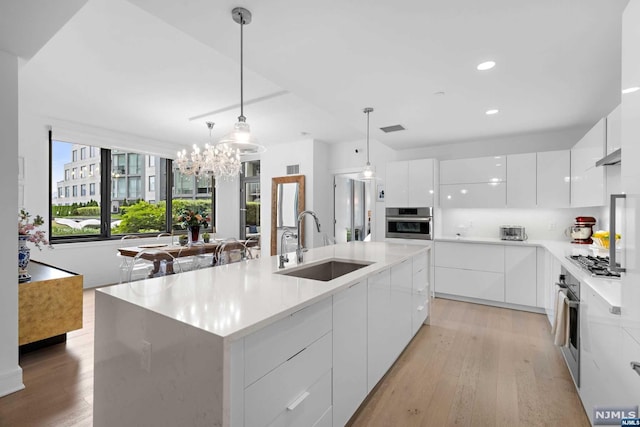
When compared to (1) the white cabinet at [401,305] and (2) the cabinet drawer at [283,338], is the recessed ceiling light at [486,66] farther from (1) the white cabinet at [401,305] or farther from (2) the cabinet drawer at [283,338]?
(2) the cabinet drawer at [283,338]

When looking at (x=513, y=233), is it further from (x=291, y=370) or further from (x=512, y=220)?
(x=291, y=370)

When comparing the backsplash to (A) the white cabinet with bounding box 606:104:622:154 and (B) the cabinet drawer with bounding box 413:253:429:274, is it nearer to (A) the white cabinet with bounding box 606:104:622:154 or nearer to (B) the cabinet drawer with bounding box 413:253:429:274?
(B) the cabinet drawer with bounding box 413:253:429:274

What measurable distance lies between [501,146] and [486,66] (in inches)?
103

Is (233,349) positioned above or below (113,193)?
below

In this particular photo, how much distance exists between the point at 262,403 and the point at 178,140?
579cm

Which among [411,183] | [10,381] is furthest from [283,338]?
[411,183]

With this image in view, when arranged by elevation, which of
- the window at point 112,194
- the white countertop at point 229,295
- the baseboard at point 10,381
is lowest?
the baseboard at point 10,381

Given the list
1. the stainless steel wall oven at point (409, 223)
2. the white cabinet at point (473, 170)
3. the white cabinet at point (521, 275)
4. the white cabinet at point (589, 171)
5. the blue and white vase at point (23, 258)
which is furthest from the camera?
the stainless steel wall oven at point (409, 223)

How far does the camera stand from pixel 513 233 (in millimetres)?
4203

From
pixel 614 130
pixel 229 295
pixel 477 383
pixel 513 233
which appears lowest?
pixel 477 383

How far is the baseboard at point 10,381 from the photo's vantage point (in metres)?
2.08

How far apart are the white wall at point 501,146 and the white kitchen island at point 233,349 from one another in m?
3.70

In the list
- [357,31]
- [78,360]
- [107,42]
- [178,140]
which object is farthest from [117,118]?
[357,31]

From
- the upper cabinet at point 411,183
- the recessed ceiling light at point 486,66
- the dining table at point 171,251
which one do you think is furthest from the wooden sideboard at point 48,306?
the upper cabinet at point 411,183
